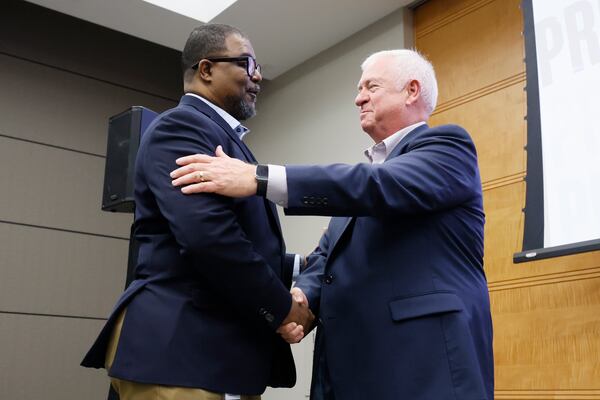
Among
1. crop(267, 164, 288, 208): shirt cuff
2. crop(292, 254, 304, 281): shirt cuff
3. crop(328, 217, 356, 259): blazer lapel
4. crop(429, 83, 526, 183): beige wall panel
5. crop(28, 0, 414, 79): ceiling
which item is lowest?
crop(292, 254, 304, 281): shirt cuff

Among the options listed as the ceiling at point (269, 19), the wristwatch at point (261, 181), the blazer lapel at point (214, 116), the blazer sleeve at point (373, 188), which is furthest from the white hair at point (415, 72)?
the ceiling at point (269, 19)

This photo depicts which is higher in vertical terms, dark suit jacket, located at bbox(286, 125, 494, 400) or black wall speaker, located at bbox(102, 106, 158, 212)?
black wall speaker, located at bbox(102, 106, 158, 212)

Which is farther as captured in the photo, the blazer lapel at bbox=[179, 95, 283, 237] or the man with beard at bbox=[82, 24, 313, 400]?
the blazer lapel at bbox=[179, 95, 283, 237]

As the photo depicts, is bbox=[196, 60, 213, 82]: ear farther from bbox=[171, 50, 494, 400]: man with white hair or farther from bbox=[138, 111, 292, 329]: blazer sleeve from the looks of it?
bbox=[171, 50, 494, 400]: man with white hair

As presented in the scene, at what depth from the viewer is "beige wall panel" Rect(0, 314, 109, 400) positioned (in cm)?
453

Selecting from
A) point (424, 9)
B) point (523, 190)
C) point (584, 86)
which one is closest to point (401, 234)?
point (584, 86)

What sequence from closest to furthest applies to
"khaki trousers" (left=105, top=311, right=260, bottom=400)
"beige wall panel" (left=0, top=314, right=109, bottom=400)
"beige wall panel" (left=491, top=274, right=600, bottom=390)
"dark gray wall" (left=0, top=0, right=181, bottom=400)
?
"khaki trousers" (left=105, top=311, right=260, bottom=400)
"beige wall panel" (left=491, top=274, right=600, bottom=390)
"beige wall panel" (left=0, top=314, right=109, bottom=400)
"dark gray wall" (left=0, top=0, right=181, bottom=400)

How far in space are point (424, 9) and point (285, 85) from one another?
4.57 feet

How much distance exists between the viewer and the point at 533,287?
3184mm

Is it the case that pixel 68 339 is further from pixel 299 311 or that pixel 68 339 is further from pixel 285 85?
pixel 299 311

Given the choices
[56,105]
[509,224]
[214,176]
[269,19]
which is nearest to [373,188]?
[214,176]

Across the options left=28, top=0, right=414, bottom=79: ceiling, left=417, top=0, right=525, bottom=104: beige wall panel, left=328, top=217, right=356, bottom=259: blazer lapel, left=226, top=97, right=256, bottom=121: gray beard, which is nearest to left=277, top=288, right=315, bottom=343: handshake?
left=328, top=217, right=356, bottom=259: blazer lapel

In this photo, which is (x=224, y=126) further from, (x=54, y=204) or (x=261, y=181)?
(x=54, y=204)

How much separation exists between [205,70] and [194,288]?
628 mm
